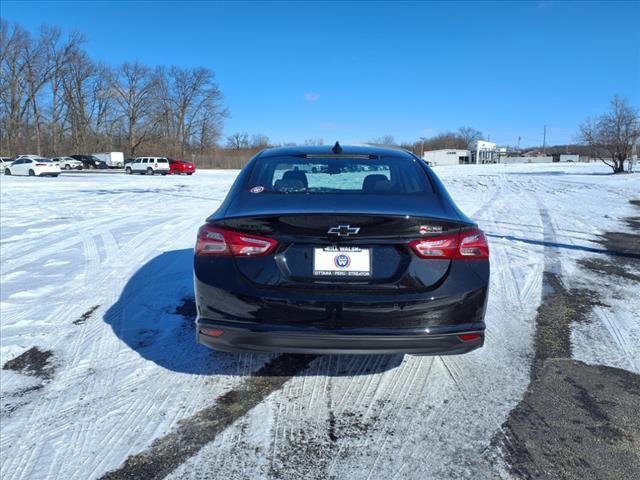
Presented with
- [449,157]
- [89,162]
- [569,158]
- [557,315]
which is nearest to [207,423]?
[557,315]

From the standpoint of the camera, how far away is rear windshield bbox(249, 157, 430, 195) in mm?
3057

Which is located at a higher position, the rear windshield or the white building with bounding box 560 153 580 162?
the white building with bounding box 560 153 580 162

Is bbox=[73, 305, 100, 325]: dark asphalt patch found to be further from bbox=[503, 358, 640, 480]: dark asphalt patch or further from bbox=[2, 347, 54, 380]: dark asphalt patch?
bbox=[503, 358, 640, 480]: dark asphalt patch

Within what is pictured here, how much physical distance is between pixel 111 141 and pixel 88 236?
75406 millimetres

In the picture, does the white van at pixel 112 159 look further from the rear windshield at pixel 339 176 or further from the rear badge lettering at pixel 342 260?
the rear badge lettering at pixel 342 260

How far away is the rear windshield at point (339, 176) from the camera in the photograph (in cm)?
306

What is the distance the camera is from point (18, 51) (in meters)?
64.1

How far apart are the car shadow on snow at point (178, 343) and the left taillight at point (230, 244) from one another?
104 cm

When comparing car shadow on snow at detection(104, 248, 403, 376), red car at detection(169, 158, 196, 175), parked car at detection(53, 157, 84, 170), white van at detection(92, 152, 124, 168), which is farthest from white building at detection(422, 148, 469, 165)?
car shadow on snow at detection(104, 248, 403, 376)

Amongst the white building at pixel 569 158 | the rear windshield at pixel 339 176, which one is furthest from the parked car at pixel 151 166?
the white building at pixel 569 158

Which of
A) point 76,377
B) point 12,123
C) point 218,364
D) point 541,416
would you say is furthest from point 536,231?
point 12,123

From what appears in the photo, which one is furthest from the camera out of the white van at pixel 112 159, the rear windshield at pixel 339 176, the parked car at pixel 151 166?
the white van at pixel 112 159

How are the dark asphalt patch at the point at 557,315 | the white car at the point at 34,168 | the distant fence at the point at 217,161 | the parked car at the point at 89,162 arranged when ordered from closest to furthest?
the dark asphalt patch at the point at 557,315, the white car at the point at 34,168, the parked car at the point at 89,162, the distant fence at the point at 217,161

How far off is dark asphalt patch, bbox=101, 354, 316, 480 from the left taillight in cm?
94
